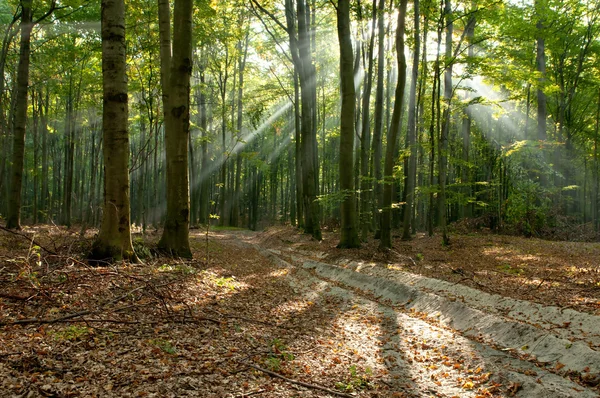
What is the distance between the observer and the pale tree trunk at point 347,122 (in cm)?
1289

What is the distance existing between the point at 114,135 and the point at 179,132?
7.05 ft

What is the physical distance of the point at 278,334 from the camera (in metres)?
5.12

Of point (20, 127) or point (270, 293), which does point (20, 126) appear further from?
point (270, 293)

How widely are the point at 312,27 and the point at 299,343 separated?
65.9 feet

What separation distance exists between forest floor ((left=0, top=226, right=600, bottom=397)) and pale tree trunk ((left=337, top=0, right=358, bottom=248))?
465cm

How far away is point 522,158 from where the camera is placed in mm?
19438

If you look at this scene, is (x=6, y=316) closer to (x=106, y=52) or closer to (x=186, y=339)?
(x=186, y=339)

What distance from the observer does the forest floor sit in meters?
3.30

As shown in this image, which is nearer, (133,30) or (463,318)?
(463,318)

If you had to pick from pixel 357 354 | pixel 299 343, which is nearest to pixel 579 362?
pixel 357 354

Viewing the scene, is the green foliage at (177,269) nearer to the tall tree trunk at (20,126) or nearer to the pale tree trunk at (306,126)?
the tall tree trunk at (20,126)

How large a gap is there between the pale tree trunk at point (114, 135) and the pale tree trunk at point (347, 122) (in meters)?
7.72

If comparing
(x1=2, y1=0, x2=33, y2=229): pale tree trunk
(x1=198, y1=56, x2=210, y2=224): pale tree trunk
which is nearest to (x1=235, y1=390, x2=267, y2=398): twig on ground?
(x1=2, y1=0, x2=33, y2=229): pale tree trunk

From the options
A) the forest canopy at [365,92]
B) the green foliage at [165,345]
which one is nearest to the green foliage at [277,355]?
the green foliage at [165,345]
